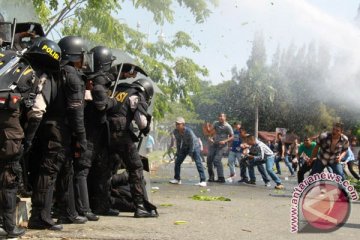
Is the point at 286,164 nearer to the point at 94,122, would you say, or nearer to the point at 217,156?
the point at 217,156

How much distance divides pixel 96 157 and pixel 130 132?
1.61 feet

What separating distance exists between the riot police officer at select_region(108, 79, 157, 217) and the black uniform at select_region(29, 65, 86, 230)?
3.71 ft

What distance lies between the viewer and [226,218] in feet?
25.2

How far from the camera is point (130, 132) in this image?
742 centimetres

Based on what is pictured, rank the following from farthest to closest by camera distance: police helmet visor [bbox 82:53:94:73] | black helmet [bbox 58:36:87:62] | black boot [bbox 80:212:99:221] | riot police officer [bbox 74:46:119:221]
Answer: black boot [bbox 80:212:99:221], riot police officer [bbox 74:46:119:221], police helmet visor [bbox 82:53:94:73], black helmet [bbox 58:36:87:62]

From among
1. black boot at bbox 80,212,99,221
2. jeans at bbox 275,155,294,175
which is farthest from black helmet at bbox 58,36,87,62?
jeans at bbox 275,155,294,175

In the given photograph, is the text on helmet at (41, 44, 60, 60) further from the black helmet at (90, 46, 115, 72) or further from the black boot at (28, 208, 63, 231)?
the black boot at (28, 208, 63, 231)

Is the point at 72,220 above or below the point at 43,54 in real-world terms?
below

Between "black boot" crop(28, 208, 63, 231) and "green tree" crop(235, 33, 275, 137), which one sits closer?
"black boot" crop(28, 208, 63, 231)

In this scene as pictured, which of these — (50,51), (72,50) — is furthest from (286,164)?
(50,51)

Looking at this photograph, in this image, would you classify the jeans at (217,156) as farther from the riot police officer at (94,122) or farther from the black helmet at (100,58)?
the black helmet at (100,58)

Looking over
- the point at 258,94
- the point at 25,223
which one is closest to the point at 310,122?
the point at 258,94

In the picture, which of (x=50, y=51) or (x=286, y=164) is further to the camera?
(x=286, y=164)

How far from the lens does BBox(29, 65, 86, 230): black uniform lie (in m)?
6.08
